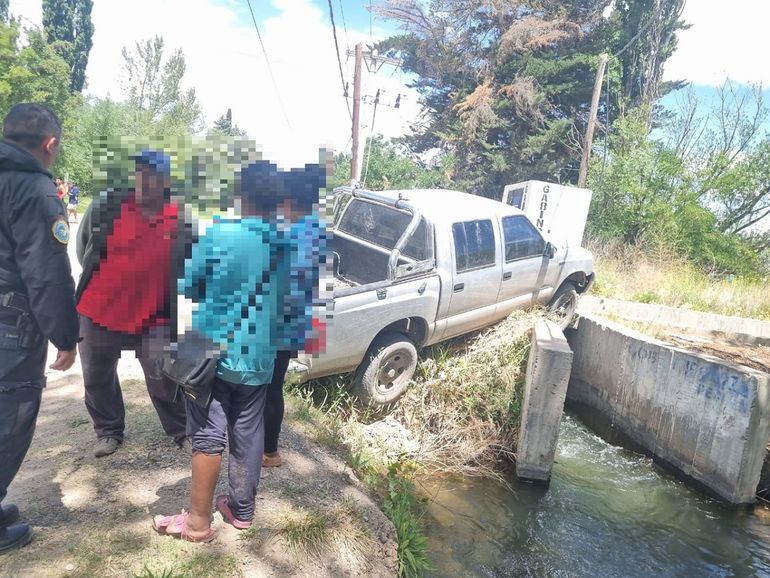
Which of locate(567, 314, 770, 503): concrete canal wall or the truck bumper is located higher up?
the truck bumper

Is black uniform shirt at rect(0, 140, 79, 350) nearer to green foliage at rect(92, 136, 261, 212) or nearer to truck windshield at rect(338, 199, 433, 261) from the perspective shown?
green foliage at rect(92, 136, 261, 212)

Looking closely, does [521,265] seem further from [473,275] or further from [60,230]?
[60,230]

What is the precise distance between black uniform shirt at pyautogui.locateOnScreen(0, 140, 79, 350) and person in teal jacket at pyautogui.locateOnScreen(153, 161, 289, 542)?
525 mm

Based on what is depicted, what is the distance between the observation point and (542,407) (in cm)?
564

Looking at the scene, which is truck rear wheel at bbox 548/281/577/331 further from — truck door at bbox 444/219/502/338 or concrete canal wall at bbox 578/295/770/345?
concrete canal wall at bbox 578/295/770/345

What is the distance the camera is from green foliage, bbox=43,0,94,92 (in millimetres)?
34000

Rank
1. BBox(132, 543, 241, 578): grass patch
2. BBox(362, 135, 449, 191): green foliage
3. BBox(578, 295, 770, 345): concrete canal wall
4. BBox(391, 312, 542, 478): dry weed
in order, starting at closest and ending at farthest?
BBox(132, 543, 241, 578): grass patch
BBox(391, 312, 542, 478): dry weed
BBox(578, 295, 770, 345): concrete canal wall
BBox(362, 135, 449, 191): green foliage

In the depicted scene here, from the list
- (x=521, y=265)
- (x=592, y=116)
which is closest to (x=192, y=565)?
(x=521, y=265)

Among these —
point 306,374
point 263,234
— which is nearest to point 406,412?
point 306,374

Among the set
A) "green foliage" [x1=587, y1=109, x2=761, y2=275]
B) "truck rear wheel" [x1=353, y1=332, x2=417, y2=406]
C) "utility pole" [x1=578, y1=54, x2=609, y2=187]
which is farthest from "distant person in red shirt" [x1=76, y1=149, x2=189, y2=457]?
"utility pole" [x1=578, y1=54, x2=609, y2=187]

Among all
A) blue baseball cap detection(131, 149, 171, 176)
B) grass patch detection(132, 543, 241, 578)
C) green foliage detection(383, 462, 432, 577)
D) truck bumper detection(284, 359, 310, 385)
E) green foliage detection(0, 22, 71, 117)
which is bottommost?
green foliage detection(383, 462, 432, 577)

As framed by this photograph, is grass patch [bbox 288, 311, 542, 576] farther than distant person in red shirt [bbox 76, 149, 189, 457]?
Yes

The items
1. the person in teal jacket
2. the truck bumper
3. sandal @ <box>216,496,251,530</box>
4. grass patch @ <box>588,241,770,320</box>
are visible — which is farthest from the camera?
grass patch @ <box>588,241,770,320</box>

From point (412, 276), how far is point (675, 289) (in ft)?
25.9
